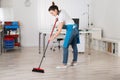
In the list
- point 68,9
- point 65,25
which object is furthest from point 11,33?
point 65,25

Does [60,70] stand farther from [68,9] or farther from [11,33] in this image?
[68,9]

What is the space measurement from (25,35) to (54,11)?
3880mm

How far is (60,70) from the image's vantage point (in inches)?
182

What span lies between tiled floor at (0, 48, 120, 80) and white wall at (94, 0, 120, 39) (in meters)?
1.19

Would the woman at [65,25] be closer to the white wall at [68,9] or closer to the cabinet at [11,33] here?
the cabinet at [11,33]

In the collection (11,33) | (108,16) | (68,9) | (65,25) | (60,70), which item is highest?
(68,9)

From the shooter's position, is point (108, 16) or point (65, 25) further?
point (108, 16)

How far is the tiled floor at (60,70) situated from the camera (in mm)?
4074

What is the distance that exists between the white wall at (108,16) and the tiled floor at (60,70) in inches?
47.0

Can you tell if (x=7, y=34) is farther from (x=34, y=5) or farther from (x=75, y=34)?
(x=75, y=34)

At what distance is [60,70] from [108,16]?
3220 mm

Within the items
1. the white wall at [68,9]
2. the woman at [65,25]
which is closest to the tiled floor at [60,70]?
the woman at [65,25]

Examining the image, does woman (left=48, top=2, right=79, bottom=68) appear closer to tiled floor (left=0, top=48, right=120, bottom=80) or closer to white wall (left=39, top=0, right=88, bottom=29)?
tiled floor (left=0, top=48, right=120, bottom=80)

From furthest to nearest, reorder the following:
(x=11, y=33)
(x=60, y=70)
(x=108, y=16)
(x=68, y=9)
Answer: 1. (x=68, y=9)
2. (x=11, y=33)
3. (x=108, y=16)
4. (x=60, y=70)
